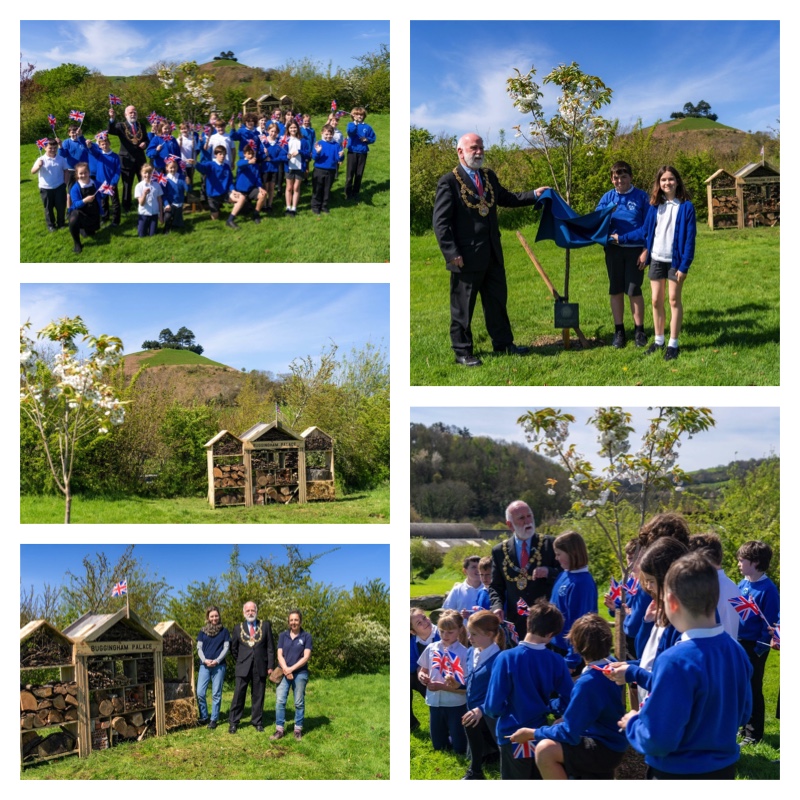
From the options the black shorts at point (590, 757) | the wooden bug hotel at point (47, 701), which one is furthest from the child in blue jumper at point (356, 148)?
the black shorts at point (590, 757)

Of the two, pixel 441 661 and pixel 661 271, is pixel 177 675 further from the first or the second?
pixel 661 271

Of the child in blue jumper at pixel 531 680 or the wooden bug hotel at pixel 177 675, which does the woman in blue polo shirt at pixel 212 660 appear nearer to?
the wooden bug hotel at pixel 177 675

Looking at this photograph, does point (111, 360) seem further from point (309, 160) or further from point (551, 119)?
point (551, 119)

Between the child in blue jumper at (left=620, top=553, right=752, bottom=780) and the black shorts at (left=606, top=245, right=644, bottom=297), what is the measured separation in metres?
3.33

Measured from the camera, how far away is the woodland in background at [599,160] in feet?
24.5

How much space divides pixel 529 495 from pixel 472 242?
1.88 metres

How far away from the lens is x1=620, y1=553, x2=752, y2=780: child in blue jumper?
4.03 metres

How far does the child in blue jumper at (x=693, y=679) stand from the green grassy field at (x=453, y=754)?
2.11 metres

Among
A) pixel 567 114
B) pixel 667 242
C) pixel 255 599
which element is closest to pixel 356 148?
pixel 567 114

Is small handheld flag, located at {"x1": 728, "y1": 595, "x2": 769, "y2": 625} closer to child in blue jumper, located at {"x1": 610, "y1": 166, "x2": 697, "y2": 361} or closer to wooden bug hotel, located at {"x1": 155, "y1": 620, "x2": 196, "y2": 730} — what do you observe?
child in blue jumper, located at {"x1": 610, "y1": 166, "x2": 697, "y2": 361}

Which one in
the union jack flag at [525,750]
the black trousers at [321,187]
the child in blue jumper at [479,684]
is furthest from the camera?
the black trousers at [321,187]

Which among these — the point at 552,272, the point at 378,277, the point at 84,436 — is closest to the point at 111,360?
the point at 84,436

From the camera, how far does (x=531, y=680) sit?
498 centimetres
